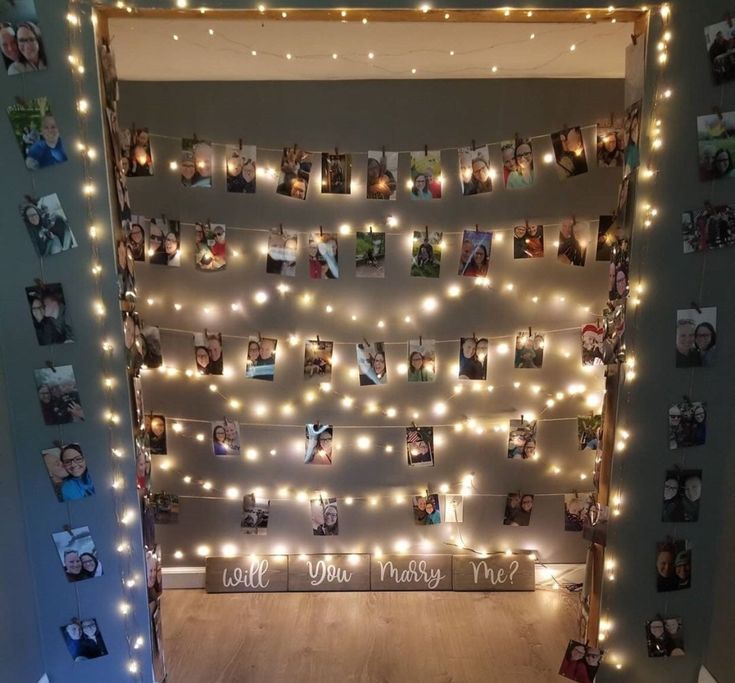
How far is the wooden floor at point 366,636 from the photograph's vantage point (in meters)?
1.91

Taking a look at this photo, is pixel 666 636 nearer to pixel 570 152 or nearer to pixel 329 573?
pixel 329 573

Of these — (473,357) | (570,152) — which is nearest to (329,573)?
(473,357)

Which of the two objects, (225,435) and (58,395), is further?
(225,435)

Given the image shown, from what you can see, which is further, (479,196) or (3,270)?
(479,196)

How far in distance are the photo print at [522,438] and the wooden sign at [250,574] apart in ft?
3.41

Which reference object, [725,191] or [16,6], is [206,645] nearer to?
[16,6]

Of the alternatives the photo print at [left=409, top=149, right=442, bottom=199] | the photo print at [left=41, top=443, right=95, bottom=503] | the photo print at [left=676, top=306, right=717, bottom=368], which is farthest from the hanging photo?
the photo print at [left=41, top=443, right=95, bottom=503]

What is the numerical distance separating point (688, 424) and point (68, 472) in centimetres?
173

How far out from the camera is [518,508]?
2.32 metres

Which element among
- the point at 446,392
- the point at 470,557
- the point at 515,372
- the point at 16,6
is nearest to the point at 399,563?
the point at 470,557

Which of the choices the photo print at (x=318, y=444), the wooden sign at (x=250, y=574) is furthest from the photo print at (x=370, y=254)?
the wooden sign at (x=250, y=574)

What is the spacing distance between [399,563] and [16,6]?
2.19m

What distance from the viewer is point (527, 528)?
7.74 ft

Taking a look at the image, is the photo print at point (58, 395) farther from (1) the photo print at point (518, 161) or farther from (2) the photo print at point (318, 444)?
(1) the photo print at point (518, 161)
